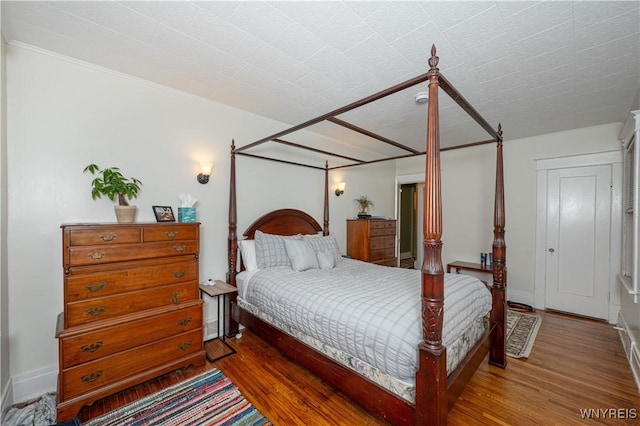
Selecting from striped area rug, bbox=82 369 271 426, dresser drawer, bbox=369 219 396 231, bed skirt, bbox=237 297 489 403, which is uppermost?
dresser drawer, bbox=369 219 396 231

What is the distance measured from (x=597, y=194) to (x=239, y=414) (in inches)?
203

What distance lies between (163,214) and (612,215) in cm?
564

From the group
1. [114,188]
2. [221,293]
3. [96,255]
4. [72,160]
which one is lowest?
[221,293]

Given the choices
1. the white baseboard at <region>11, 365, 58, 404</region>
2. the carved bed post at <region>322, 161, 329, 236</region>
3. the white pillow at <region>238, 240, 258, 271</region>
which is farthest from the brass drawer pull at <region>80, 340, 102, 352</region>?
the carved bed post at <region>322, 161, 329, 236</region>

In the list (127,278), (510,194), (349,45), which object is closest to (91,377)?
(127,278)

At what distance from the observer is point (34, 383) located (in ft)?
6.82

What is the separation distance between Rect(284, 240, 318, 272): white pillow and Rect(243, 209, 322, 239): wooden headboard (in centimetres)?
45

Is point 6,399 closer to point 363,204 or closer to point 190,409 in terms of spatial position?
point 190,409

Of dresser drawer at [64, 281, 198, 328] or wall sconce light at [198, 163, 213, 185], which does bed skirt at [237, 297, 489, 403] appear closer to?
dresser drawer at [64, 281, 198, 328]

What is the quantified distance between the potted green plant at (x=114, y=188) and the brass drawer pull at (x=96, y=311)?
699 mm

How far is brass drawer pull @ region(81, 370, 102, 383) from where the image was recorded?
185cm

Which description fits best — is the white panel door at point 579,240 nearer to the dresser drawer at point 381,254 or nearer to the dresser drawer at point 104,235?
the dresser drawer at point 381,254

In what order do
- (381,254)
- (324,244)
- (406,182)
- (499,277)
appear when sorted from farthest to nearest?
(406,182), (381,254), (324,244), (499,277)

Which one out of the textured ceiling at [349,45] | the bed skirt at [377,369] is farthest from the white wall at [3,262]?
the bed skirt at [377,369]
